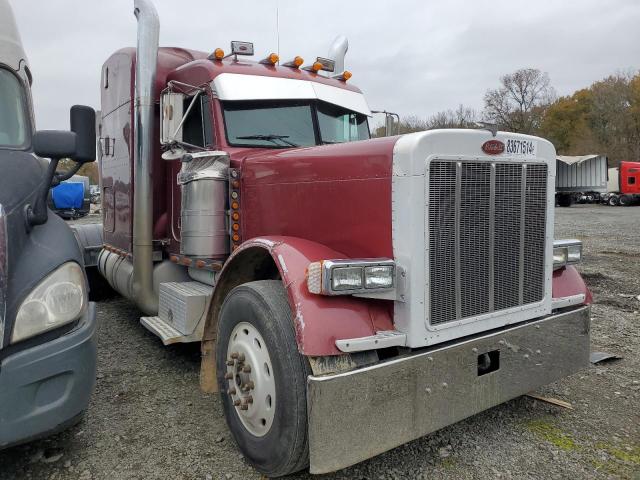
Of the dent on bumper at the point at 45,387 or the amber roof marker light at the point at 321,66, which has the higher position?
the amber roof marker light at the point at 321,66

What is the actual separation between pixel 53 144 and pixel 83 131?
202 millimetres

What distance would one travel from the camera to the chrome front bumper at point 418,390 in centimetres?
245

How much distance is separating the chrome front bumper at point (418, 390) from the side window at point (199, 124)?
2556 millimetres

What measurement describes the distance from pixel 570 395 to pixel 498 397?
1312 mm

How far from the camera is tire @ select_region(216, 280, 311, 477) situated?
103 inches

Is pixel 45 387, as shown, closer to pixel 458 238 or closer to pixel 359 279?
pixel 359 279

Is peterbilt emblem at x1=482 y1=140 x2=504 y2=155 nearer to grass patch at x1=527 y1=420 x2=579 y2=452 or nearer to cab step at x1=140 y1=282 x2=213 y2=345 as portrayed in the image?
grass patch at x1=527 y1=420 x2=579 y2=452

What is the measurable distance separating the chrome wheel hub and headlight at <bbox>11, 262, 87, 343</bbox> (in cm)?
89

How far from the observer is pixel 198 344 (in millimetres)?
5227

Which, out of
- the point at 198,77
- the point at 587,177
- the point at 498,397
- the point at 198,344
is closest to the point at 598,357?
the point at 498,397

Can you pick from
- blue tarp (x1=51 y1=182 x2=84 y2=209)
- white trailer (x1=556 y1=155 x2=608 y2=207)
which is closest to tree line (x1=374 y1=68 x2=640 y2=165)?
white trailer (x1=556 y1=155 x2=608 y2=207)

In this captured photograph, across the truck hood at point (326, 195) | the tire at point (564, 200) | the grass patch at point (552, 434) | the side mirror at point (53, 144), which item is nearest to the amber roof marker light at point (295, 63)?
the truck hood at point (326, 195)

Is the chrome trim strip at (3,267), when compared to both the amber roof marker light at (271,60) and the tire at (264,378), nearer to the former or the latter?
the tire at (264,378)

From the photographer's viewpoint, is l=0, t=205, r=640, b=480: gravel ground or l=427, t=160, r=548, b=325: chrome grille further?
l=0, t=205, r=640, b=480: gravel ground
